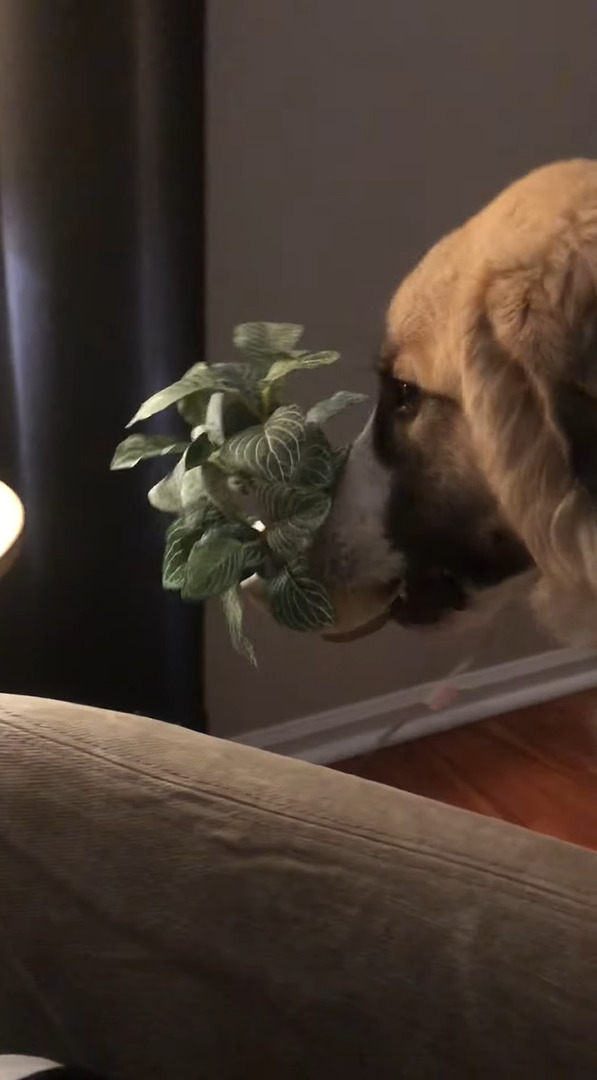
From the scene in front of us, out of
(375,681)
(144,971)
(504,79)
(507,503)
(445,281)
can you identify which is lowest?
(375,681)

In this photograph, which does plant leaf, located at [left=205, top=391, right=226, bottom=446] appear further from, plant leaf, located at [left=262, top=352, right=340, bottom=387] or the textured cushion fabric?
the textured cushion fabric

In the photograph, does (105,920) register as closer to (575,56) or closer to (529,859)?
(529,859)

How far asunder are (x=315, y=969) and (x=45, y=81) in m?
0.98

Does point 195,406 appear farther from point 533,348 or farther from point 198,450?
point 533,348

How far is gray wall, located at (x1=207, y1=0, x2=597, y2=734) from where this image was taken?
5.00 ft

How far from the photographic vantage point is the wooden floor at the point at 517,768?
1.80 m

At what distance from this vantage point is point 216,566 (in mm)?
881

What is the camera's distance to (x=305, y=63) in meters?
1.54

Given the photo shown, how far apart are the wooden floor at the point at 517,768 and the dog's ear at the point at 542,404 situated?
3.56 feet

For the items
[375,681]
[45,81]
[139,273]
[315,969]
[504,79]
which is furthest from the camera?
[375,681]

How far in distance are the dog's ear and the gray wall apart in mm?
676

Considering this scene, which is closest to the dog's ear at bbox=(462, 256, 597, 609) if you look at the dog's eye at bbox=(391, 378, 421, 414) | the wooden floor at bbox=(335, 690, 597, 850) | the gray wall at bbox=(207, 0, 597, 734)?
the dog's eye at bbox=(391, 378, 421, 414)

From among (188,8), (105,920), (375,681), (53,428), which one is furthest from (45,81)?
(375,681)

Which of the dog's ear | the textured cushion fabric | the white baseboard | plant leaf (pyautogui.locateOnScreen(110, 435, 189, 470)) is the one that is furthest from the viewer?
the white baseboard
